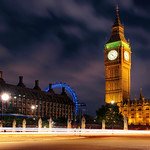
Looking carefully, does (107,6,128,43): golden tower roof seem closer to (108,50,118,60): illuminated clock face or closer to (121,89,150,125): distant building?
(108,50,118,60): illuminated clock face

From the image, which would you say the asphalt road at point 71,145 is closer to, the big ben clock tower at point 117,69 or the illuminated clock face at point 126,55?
the big ben clock tower at point 117,69

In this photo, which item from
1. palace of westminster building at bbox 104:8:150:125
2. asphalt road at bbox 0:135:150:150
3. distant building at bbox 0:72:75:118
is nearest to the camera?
asphalt road at bbox 0:135:150:150

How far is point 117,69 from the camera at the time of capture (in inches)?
5310

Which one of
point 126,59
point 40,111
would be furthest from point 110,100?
point 40,111

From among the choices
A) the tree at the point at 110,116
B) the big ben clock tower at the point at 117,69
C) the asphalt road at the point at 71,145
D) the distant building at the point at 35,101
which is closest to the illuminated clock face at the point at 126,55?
the big ben clock tower at the point at 117,69

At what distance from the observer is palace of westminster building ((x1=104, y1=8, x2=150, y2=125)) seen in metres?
129

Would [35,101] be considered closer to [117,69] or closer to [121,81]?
[117,69]

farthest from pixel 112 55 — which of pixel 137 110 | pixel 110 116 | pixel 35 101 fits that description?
pixel 110 116

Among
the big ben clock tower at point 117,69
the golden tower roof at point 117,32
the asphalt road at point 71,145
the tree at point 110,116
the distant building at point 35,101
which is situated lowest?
the asphalt road at point 71,145

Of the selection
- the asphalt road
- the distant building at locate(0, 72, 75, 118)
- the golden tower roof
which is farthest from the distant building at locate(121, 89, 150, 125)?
the asphalt road

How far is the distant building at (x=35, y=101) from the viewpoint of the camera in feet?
427

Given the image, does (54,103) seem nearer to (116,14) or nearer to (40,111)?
(40,111)

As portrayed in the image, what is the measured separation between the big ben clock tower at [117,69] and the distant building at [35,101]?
27295 millimetres

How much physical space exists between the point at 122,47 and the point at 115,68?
8.35m
